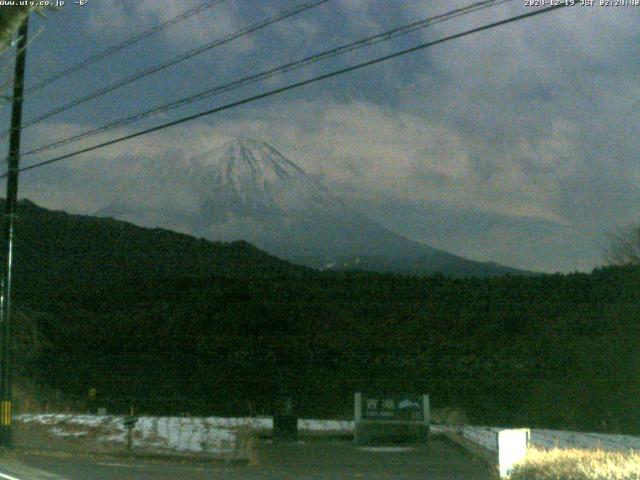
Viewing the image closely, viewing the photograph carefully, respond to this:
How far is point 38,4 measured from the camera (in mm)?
6391

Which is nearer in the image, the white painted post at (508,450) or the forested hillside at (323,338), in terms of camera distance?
the white painted post at (508,450)

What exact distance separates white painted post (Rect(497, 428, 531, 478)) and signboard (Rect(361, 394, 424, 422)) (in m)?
13.0

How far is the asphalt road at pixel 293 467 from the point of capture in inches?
661

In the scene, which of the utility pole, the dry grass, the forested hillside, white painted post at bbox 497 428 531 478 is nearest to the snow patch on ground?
the utility pole

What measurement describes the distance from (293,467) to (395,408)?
7341mm

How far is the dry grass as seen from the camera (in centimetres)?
1025

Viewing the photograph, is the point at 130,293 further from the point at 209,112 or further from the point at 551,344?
the point at 209,112

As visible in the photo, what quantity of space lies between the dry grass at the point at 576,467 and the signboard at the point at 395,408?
548 inches

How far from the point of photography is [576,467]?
10.9m

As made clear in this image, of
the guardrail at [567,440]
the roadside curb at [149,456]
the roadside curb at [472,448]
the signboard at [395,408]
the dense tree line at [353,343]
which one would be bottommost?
the roadside curb at [472,448]

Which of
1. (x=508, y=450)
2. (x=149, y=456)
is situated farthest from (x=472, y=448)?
(x=508, y=450)

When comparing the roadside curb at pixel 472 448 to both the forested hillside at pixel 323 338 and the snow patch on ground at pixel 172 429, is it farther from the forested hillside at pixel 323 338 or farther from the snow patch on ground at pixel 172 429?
the forested hillside at pixel 323 338

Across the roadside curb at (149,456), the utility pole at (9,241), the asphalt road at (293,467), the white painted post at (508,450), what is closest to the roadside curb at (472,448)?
the asphalt road at (293,467)

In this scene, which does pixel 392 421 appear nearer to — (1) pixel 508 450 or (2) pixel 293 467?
(2) pixel 293 467
